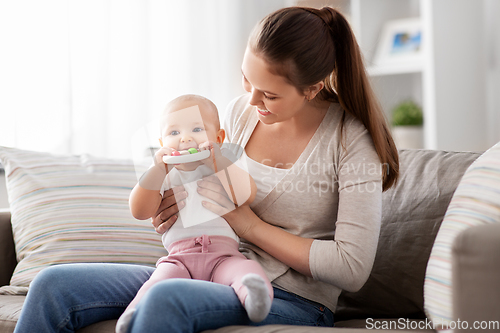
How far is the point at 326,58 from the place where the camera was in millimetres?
1077

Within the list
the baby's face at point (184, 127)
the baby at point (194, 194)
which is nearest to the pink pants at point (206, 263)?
the baby at point (194, 194)

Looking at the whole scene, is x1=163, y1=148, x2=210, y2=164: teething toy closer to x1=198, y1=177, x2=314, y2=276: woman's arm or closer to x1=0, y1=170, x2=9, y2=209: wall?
x1=198, y1=177, x2=314, y2=276: woman's arm

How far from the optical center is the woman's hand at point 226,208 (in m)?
1.10

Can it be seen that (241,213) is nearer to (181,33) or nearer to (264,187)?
(264,187)

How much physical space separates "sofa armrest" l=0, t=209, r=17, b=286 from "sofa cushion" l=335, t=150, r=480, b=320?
0.97 m

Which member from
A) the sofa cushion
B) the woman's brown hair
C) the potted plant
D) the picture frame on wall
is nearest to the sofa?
the sofa cushion

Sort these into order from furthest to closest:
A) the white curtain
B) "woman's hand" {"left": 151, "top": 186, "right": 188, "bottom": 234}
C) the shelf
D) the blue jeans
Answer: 1. the shelf
2. the white curtain
3. "woman's hand" {"left": 151, "top": 186, "right": 188, "bottom": 234}
4. the blue jeans

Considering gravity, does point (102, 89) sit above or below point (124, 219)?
above

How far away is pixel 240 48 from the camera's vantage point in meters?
2.61

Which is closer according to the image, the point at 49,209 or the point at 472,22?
the point at 49,209

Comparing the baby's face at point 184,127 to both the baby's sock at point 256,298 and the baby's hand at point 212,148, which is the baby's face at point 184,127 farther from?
the baby's sock at point 256,298

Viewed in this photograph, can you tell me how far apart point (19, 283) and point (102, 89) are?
1.03 m

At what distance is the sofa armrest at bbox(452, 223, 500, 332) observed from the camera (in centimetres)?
71

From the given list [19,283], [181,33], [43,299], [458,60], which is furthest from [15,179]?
[458,60]
